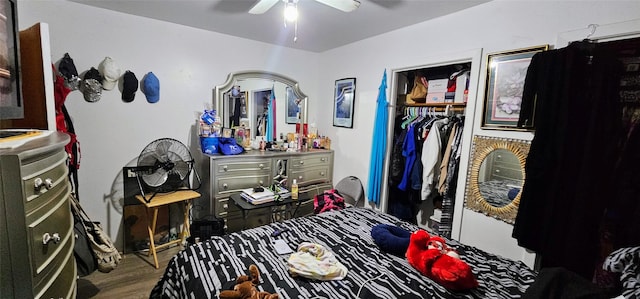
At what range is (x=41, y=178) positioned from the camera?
38.3 inches

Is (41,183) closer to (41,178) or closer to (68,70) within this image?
(41,178)

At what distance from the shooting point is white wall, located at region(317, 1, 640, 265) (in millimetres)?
1648

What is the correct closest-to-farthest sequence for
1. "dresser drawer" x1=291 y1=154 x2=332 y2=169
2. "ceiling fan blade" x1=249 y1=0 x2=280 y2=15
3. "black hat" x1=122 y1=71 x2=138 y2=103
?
"ceiling fan blade" x1=249 y1=0 x2=280 y2=15 → "black hat" x1=122 y1=71 x2=138 y2=103 → "dresser drawer" x1=291 y1=154 x2=332 y2=169

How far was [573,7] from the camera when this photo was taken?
5.31ft

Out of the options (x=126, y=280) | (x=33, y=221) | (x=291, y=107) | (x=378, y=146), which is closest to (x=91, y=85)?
(x=126, y=280)

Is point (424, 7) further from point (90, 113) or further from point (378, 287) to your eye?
Answer: point (90, 113)

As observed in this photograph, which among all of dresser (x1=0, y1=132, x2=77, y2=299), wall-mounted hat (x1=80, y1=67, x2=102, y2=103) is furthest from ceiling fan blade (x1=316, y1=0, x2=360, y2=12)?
wall-mounted hat (x1=80, y1=67, x2=102, y2=103)

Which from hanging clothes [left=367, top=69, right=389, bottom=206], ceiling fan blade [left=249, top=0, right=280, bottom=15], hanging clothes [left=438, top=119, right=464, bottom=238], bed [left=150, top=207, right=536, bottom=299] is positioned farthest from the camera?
hanging clothes [left=367, top=69, right=389, bottom=206]

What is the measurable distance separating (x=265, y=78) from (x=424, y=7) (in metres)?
1.95

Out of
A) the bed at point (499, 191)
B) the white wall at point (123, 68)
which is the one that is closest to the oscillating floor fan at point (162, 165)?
the white wall at point (123, 68)

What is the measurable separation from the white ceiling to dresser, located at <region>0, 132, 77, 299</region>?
164 cm

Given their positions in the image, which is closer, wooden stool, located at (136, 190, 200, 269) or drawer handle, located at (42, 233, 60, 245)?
drawer handle, located at (42, 233, 60, 245)

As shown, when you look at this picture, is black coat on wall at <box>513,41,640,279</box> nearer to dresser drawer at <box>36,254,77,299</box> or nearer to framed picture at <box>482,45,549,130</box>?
framed picture at <box>482,45,549,130</box>

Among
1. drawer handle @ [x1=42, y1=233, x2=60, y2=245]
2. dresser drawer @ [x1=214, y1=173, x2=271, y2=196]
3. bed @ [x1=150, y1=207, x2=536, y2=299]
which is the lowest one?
bed @ [x1=150, y1=207, x2=536, y2=299]
